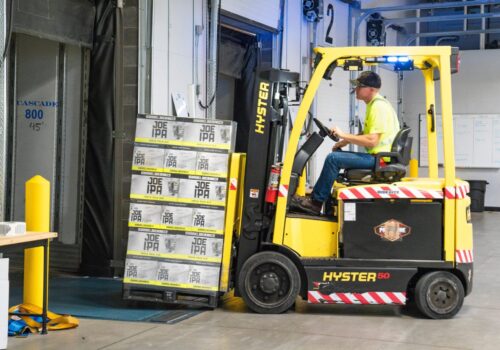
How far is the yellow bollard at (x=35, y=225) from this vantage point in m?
6.43

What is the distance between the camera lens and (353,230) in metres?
7.05

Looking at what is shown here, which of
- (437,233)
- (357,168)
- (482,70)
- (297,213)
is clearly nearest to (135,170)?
(297,213)

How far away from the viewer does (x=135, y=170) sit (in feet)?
24.1

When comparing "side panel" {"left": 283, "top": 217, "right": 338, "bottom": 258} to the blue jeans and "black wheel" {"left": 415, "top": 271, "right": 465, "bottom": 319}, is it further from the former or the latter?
"black wheel" {"left": 415, "top": 271, "right": 465, "bottom": 319}

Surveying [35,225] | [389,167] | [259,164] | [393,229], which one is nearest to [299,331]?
[393,229]

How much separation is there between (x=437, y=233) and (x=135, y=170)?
272 cm

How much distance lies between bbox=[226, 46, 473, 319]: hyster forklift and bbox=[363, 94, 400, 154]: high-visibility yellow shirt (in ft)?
0.61

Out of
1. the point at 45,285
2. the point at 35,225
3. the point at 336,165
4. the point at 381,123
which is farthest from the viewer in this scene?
the point at 381,123

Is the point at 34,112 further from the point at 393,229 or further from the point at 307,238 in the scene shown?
the point at 393,229

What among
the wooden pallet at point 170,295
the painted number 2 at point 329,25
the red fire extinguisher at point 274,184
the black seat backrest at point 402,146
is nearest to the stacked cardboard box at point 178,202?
the wooden pallet at point 170,295

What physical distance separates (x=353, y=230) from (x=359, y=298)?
60 cm

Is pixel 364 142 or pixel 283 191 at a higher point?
pixel 364 142

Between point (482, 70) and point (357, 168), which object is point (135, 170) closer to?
point (357, 168)

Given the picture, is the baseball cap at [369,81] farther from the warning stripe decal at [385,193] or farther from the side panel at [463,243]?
the side panel at [463,243]
